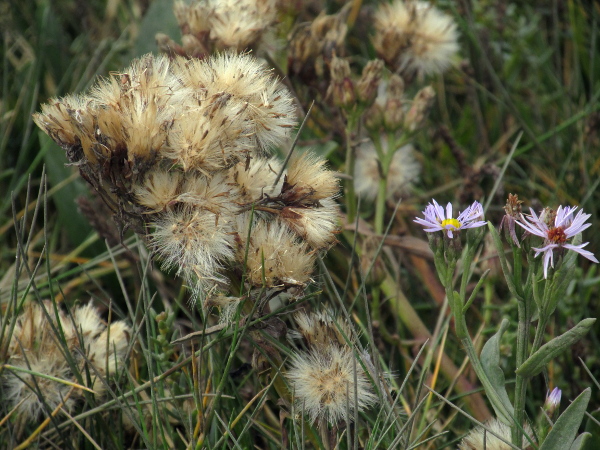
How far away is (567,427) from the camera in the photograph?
891 millimetres

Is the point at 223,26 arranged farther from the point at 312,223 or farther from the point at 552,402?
the point at 552,402

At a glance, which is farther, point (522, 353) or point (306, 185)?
point (306, 185)

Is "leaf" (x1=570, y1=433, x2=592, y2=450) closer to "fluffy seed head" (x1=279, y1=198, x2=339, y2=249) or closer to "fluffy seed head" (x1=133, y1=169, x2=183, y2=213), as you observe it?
"fluffy seed head" (x1=279, y1=198, x2=339, y2=249)

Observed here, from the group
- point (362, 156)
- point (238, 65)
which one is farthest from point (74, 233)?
point (238, 65)

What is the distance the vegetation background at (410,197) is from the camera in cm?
132

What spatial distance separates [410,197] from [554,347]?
125 centimetres

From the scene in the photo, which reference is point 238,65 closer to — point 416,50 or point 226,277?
point 226,277

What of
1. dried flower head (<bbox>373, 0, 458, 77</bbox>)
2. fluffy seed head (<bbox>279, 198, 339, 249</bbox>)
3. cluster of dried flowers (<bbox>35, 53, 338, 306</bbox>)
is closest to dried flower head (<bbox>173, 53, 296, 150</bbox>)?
cluster of dried flowers (<bbox>35, 53, 338, 306</bbox>)

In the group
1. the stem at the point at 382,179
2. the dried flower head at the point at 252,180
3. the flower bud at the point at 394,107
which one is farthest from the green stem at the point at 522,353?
the flower bud at the point at 394,107

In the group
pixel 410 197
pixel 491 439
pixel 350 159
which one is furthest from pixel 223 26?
pixel 491 439

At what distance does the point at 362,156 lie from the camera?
76.0 inches

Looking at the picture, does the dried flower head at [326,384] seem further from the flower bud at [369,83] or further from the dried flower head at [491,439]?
the flower bud at [369,83]

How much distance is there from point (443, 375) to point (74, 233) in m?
1.11

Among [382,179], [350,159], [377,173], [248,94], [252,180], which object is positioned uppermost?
[248,94]
